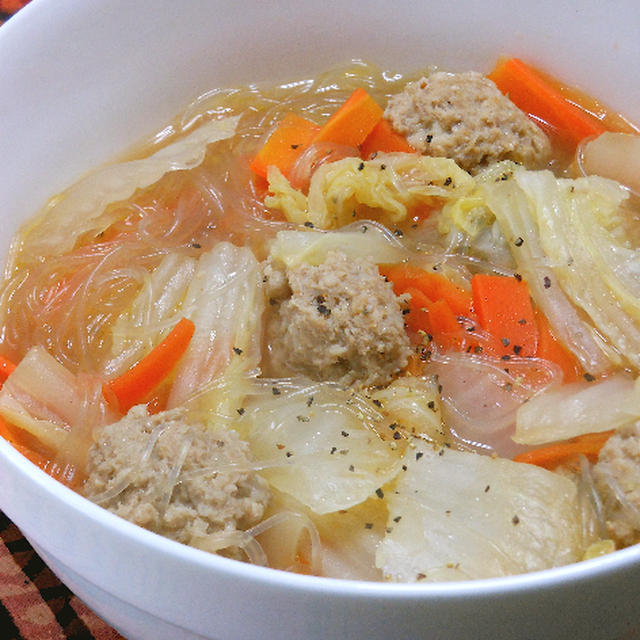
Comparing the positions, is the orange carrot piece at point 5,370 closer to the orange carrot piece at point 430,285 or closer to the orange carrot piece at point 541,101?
the orange carrot piece at point 430,285

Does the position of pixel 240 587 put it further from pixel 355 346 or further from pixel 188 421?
pixel 355 346

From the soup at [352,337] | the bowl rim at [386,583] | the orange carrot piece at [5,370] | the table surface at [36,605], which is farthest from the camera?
the orange carrot piece at [5,370]

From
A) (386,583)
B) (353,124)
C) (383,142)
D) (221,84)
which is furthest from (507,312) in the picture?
(221,84)

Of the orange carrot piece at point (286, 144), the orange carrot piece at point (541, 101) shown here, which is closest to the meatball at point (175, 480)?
the orange carrot piece at point (286, 144)

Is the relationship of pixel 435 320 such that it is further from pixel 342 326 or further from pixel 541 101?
pixel 541 101

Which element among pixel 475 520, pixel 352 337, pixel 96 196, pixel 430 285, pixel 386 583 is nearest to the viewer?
pixel 386 583
